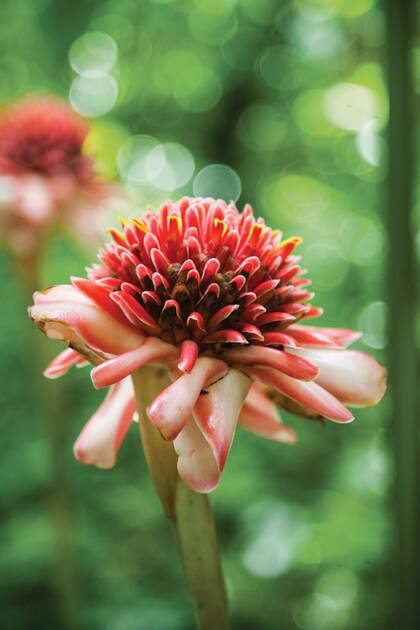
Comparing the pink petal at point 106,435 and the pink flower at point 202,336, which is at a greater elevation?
the pink flower at point 202,336

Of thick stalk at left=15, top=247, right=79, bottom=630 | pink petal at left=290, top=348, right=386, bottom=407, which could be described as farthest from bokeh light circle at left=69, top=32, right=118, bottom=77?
pink petal at left=290, top=348, right=386, bottom=407

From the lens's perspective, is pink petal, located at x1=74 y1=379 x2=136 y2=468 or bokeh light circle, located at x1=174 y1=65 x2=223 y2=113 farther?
bokeh light circle, located at x1=174 y1=65 x2=223 y2=113

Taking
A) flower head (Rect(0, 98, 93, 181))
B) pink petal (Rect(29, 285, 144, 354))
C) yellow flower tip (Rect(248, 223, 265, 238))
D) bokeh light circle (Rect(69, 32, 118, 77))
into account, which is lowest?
pink petal (Rect(29, 285, 144, 354))

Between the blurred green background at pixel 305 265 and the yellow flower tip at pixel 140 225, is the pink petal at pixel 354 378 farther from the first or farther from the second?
the blurred green background at pixel 305 265

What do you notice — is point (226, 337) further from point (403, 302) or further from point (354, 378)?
point (403, 302)

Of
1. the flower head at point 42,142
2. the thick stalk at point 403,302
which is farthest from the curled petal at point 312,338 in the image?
the flower head at point 42,142

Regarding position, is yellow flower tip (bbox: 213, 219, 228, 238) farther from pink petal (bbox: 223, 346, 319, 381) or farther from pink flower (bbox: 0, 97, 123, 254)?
pink flower (bbox: 0, 97, 123, 254)

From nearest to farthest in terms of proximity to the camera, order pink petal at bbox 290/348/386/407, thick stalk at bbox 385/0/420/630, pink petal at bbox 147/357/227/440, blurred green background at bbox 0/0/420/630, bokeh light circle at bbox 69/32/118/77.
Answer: pink petal at bbox 147/357/227/440 < pink petal at bbox 290/348/386/407 < thick stalk at bbox 385/0/420/630 < blurred green background at bbox 0/0/420/630 < bokeh light circle at bbox 69/32/118/77
